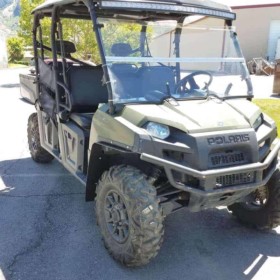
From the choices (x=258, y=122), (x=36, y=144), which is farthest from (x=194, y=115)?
(x=36, y=144)

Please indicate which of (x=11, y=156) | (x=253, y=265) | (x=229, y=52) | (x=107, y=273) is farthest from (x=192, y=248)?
(x=11, y=156)

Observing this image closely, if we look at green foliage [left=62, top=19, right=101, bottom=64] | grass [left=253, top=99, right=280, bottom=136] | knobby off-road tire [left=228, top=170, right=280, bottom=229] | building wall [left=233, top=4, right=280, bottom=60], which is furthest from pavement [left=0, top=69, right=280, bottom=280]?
building wall [left=233, top=4, right=280, bottom=60]

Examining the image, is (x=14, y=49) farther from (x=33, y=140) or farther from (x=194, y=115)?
(x=194, y=115)

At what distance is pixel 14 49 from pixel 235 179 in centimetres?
3283

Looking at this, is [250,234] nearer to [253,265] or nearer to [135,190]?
[253,265]

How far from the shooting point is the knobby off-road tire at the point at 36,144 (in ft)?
18.6

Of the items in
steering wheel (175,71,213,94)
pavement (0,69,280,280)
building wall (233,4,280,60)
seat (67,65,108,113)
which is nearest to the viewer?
pavement (0,69,280,280)

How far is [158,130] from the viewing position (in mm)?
2951

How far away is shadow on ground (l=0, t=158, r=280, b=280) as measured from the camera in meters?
3.14

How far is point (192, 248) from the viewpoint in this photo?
3523 millimetres

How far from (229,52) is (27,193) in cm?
290

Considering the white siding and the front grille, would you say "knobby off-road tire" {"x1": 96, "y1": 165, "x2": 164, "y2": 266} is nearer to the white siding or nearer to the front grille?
the front grille

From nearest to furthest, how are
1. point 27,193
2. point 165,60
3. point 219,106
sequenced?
1. point 219,106
2. point 165,60
3. point 27,193

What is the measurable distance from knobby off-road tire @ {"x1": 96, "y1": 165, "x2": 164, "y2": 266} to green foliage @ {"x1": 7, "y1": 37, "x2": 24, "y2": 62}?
3176 centimetres
